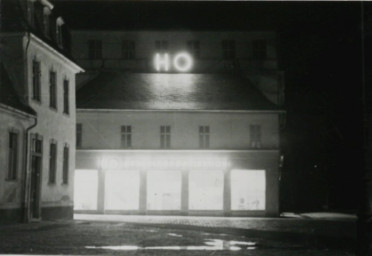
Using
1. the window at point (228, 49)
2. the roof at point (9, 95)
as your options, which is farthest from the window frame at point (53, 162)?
the window at point (228, 49)

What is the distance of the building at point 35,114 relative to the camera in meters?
24.4

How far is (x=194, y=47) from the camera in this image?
4953 centimetres

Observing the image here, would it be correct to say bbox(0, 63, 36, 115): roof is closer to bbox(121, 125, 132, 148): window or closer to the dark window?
the dark window

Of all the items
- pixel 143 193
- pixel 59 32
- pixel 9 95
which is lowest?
pixel 143 193

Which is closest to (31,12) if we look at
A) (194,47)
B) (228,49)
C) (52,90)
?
(52,90)

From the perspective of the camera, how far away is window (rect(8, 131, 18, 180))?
79.8 ft

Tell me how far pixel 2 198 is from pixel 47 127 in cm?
522

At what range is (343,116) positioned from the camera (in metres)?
48.2

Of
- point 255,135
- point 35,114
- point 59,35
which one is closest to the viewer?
point 35,114

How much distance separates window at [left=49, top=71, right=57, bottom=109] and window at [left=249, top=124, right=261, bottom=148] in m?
18.3

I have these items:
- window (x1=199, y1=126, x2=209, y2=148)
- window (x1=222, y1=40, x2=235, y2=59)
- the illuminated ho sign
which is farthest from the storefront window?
window (x1=222, y1=40, x2=235, y2=59)

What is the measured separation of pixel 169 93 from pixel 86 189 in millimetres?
8523

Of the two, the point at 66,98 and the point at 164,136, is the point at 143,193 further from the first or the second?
the point at 66,98

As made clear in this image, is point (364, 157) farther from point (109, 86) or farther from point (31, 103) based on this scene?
point (109, 86)
